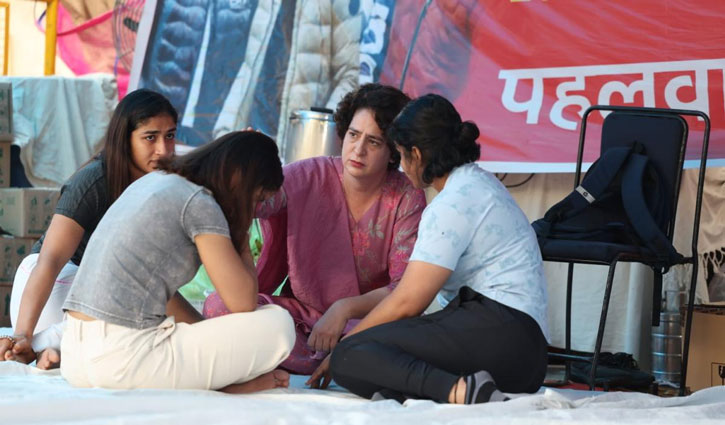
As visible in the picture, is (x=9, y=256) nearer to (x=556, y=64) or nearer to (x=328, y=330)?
(x=328, y=330)

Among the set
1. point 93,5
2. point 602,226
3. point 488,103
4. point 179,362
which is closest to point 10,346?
point 179,362

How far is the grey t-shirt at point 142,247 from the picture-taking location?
2.20m

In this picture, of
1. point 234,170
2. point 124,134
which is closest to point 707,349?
point 234,170

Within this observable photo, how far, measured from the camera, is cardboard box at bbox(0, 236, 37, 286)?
449cm

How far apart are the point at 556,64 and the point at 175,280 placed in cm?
213

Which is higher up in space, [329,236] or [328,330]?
[329,236]

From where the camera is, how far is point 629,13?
376cm

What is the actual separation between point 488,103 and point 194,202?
6.70 ft

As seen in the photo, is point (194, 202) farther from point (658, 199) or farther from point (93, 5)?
point (93, 5)

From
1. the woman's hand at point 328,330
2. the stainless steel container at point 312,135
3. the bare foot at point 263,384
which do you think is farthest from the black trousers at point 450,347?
the stainless steel container at point 312,135

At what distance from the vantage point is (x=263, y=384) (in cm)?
240

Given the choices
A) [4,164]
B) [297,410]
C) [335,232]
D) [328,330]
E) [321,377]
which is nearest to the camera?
[297,410]

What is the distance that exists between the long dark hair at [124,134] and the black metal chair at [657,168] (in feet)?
4.26

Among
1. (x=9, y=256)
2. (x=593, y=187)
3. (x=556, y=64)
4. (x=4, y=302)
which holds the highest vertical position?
(x=556, y=64)
